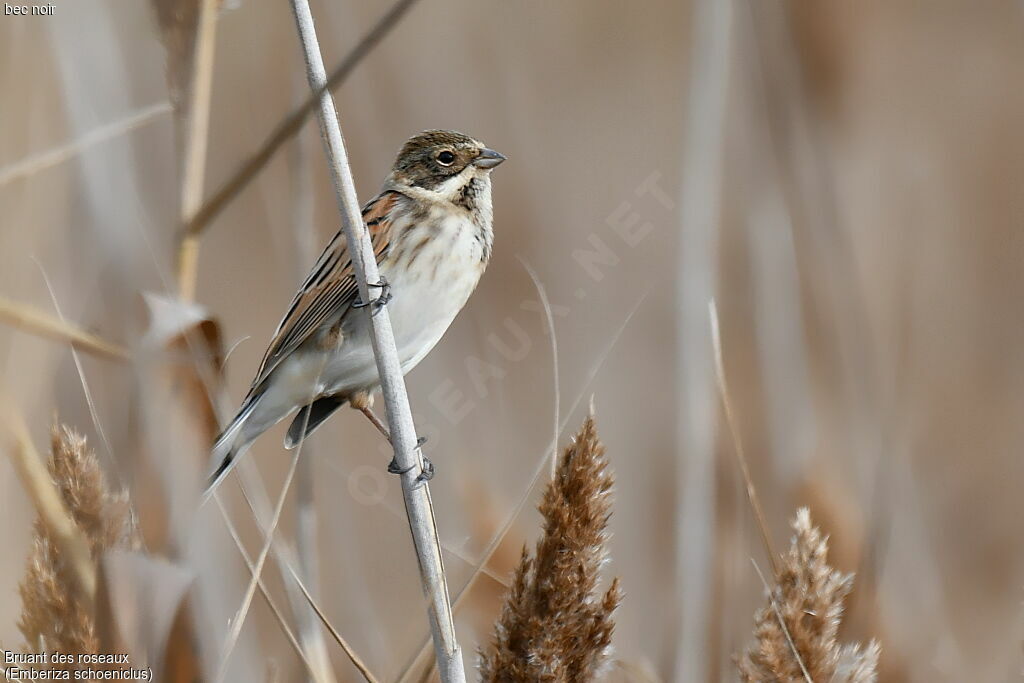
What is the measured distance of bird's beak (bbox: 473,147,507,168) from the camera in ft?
9.18

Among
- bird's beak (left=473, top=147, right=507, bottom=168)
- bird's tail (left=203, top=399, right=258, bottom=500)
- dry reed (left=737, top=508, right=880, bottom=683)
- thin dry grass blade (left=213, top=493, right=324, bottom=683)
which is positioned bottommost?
dry reed (left=737, top=508, right=880, bottom=683)

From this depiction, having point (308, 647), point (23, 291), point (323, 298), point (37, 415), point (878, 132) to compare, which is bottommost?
point (308, 647)

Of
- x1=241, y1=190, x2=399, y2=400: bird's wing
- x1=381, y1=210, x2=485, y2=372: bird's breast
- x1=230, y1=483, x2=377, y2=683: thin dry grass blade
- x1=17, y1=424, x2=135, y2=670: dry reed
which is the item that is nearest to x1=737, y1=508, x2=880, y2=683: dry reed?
x1=230, y1=483, x2=377, y2=683: thin dry grass blade

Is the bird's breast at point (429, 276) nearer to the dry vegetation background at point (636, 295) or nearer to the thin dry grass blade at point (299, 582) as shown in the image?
the dry vegetation background at point (636, 295)

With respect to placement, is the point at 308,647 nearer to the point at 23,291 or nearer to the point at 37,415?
the point at 37,415

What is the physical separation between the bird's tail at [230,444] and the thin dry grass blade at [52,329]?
0.33 metres

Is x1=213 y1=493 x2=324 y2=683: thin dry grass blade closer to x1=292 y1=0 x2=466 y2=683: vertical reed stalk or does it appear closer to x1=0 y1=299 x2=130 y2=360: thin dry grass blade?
x1=292 y1=0 x2=466 y2=683: vertical reed stalk

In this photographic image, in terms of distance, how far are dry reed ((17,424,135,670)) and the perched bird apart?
40.8 inches

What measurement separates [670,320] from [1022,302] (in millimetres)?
1436

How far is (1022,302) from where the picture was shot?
4.11 m

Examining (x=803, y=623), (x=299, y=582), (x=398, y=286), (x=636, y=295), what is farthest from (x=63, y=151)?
(x=636, y=295)

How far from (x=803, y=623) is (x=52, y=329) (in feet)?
4.29

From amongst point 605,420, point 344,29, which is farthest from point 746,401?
point 344,29

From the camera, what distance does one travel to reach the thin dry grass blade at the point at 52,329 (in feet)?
5.69
